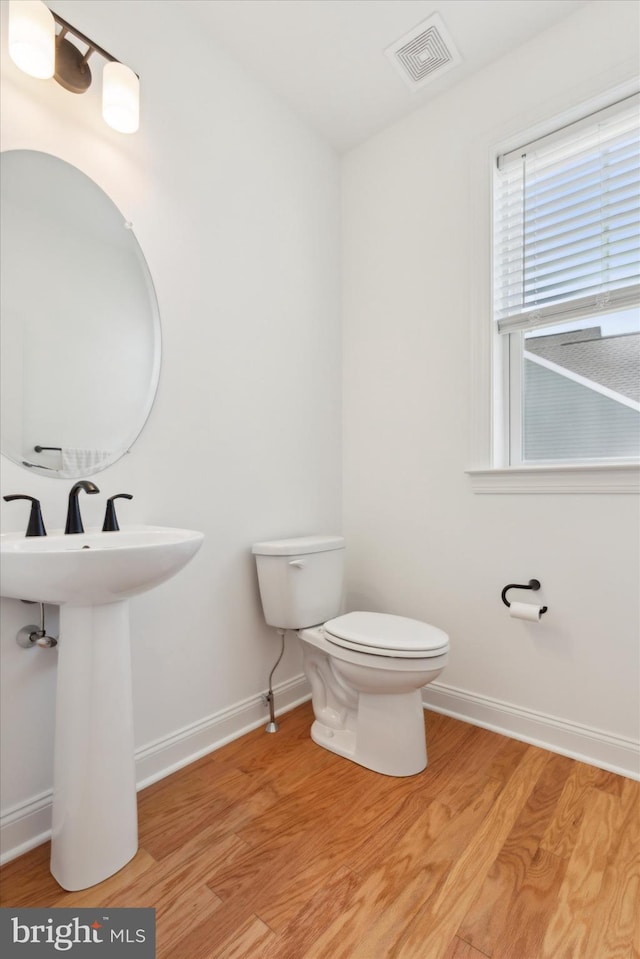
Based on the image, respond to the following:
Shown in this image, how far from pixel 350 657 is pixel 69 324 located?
1275 mm

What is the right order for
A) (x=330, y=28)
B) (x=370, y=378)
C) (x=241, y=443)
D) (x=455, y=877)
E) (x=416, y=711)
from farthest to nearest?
(x=370, y=378), (x=241, y=443), (x=330, y=28), (x=416, y=711), (x=455, y=877)

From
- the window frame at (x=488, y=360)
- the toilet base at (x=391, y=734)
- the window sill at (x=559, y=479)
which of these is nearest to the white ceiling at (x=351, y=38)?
the window frame at (x=488, y=360)

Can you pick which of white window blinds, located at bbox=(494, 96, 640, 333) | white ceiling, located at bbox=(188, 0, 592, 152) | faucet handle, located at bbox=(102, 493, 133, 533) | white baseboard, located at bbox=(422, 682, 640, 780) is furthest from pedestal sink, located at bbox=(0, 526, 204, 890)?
white ceiling, located at bbox=(188, 0, 592, 152)

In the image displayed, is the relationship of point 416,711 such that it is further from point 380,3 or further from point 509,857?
point 380,3

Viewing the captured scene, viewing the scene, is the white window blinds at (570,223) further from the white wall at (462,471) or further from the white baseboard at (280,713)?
the white baseboard at (280,713)

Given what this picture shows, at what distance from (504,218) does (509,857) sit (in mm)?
2018

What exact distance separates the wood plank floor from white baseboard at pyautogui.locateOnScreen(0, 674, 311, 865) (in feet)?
0.13

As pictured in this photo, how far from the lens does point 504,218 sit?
1.83m

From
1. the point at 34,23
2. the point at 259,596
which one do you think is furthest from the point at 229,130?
the point at 259,596

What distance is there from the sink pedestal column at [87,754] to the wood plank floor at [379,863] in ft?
→ 0.21

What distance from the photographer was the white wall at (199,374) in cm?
127

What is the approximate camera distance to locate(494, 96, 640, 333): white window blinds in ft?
5.18

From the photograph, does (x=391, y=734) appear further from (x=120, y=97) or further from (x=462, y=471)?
(x=120, y=97)

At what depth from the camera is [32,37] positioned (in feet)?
3.77
